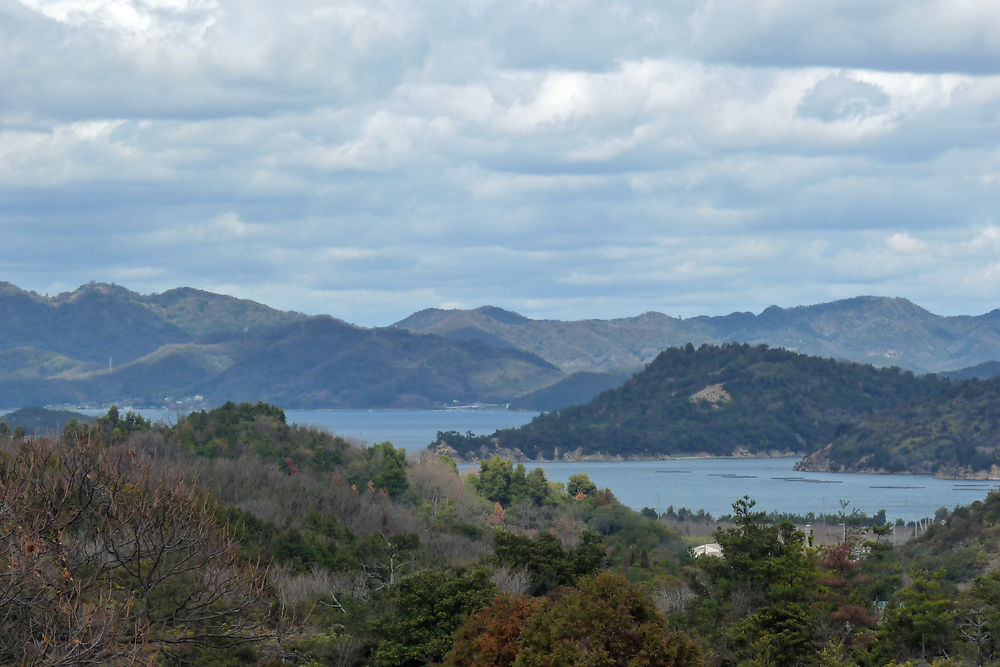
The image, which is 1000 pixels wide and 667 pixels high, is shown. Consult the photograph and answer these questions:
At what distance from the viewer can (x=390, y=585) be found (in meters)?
46.5

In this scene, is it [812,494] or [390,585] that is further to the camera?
[812,494]

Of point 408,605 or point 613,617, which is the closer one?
point 613,617

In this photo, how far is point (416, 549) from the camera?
211 ft

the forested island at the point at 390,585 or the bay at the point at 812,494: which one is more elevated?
the forested island at the point at 390,585

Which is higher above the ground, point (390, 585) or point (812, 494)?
point (390, 585)

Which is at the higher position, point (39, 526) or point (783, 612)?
point (39, 526)

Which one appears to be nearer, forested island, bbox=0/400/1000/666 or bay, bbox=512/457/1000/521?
forested island, bbox=0/400/1000/666

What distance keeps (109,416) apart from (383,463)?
25.1 meters

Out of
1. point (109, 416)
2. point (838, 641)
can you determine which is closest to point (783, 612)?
point (838, 641)

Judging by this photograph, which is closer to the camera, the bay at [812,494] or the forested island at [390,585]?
the forested island at [390,585]

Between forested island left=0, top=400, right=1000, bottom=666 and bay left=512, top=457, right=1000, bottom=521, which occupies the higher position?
forested island left=0, top=400, right=1000, bottom=666

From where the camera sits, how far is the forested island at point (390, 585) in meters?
17.7

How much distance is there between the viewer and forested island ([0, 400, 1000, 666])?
17.7m

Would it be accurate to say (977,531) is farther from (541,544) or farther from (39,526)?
(39,526)
